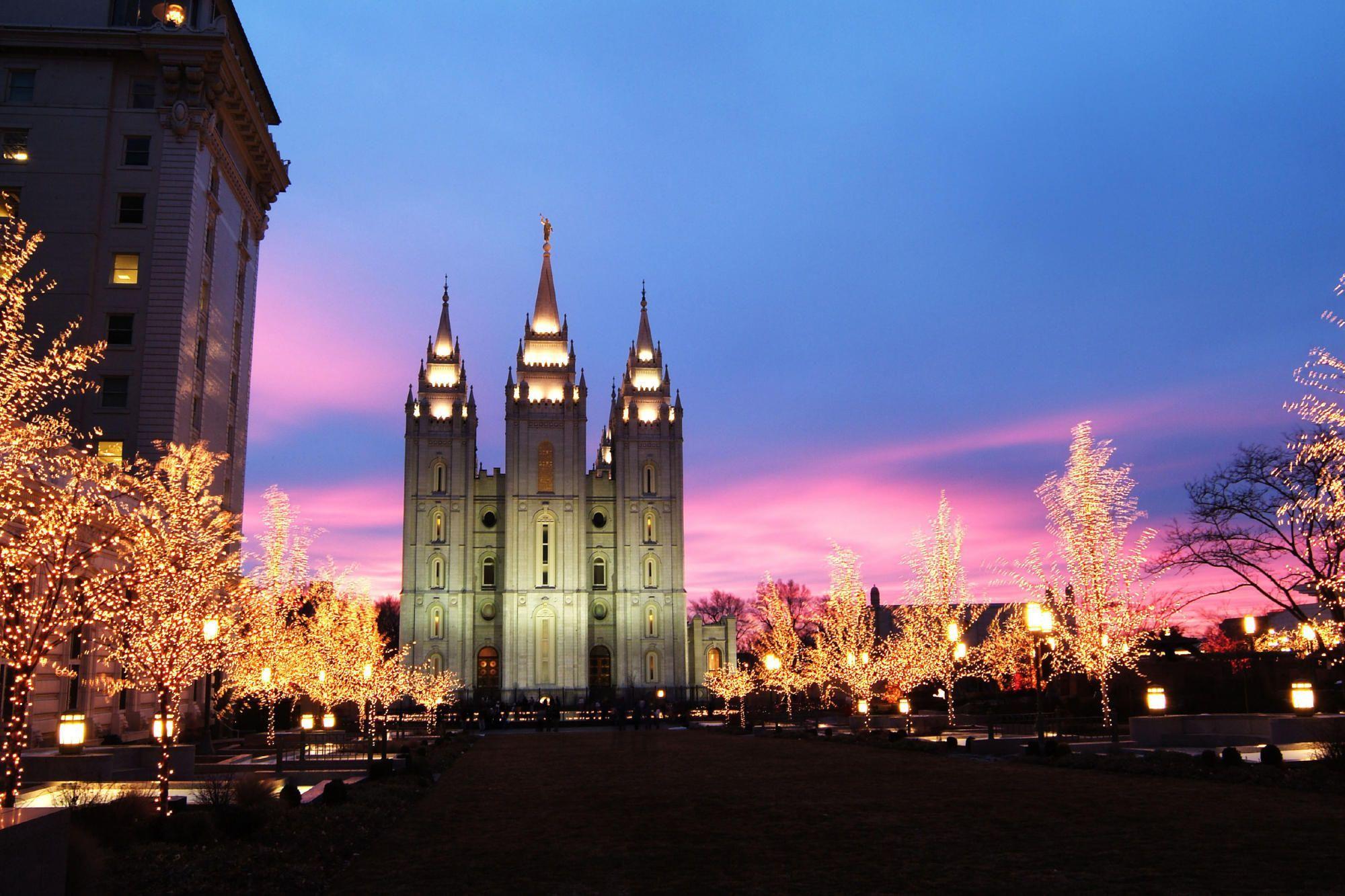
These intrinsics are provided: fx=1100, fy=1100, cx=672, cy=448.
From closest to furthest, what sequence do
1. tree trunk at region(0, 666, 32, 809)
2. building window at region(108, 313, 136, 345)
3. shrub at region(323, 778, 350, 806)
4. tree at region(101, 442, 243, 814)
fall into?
tree trunk at region(0, 666, 32, 809), tree at region(101, 442, 243, 814), shrub at region(323, 778, 350, 806), building window at region(108, 313, 136, 345)

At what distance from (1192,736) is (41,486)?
2502cm

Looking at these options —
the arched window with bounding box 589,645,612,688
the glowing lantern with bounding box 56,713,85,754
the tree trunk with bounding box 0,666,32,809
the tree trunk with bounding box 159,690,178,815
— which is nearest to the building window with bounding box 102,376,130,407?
the glowing lantern with bounding box 56,713,85,754

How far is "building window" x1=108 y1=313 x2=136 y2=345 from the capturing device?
39938 millimetres

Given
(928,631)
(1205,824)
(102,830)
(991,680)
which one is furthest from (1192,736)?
(991,680)

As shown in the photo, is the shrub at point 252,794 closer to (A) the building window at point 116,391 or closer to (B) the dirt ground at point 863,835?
(B) the dirt ground at point 863,835

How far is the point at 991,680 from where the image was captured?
70.7 metres

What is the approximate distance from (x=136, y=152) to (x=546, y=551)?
1720 inches

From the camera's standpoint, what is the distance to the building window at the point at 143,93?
138 ft

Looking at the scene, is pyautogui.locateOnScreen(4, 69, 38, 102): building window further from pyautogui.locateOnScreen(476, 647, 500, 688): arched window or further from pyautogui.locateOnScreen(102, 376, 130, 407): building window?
pyautogui.locateOnScreen(476, 647, 500, 688): arched window

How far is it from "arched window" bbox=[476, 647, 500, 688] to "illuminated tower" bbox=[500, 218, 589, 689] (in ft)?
6.46

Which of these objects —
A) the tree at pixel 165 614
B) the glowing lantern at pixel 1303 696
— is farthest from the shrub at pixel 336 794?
the glowing lantern at pixel 1303 696

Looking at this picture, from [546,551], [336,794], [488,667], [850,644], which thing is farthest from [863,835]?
[488,667]

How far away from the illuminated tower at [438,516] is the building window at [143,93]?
39.7 m

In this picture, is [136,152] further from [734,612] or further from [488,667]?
[734,612]
